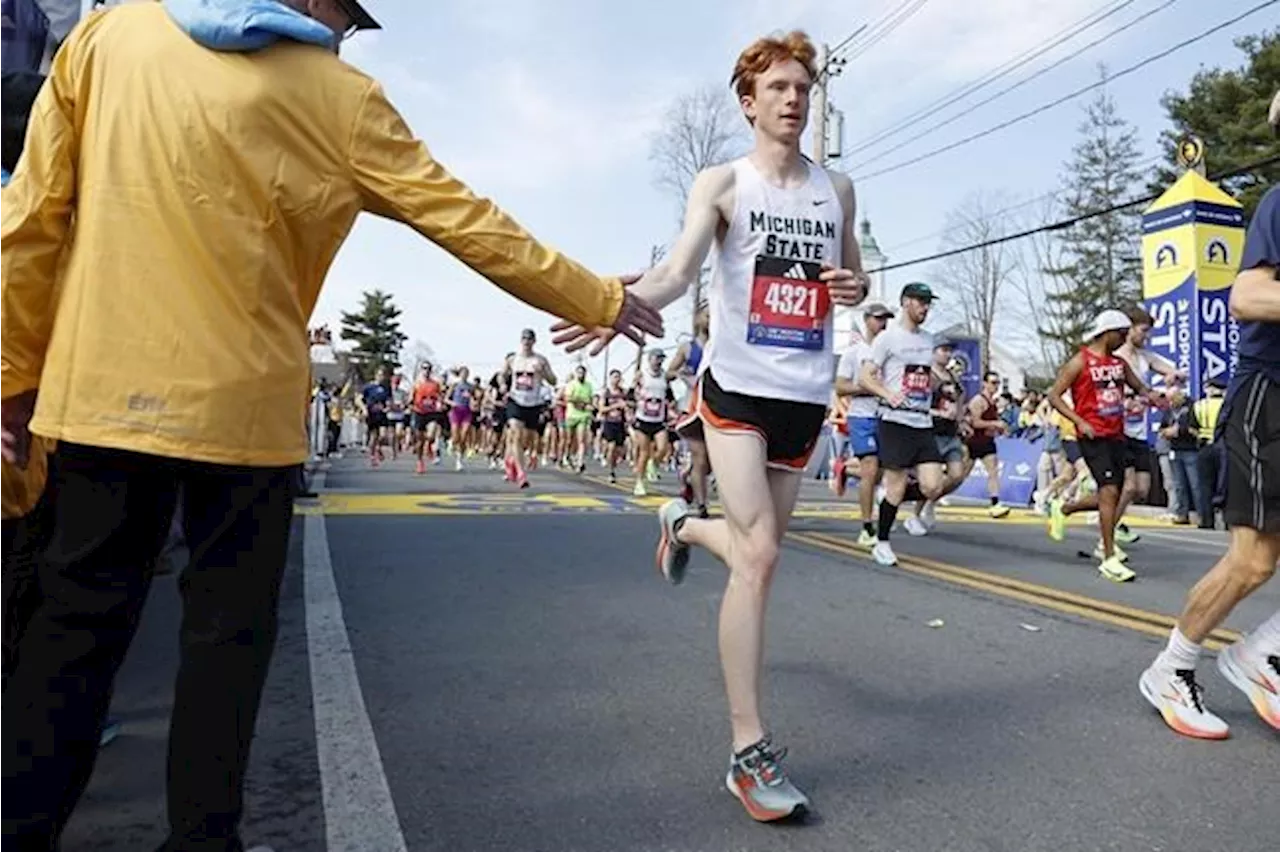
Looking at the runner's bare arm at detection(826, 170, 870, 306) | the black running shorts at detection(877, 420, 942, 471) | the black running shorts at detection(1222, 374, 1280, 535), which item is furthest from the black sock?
the runner's bare arm at detection(826, 170, 870, 306)

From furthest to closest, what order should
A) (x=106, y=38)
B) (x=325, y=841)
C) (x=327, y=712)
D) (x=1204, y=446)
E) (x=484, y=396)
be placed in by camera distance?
(x=484, y=396), (x=1204, y=446), (x=327, y=712), (x=325, y=841), (x=106, y=38)

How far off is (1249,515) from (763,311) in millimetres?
1805

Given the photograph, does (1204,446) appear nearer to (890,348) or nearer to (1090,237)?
(890,348)

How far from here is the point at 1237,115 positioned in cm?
4122

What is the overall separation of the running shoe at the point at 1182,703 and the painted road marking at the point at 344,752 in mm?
2584

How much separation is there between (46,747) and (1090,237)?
58.7 meters

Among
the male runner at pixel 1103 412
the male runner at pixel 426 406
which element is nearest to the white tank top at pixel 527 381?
the male runner at pixel 426 406

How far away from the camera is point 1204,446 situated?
13.4 meters

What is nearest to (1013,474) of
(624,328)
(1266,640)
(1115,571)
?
(1115,571)

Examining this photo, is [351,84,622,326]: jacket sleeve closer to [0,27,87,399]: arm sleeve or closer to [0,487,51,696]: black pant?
[0,27,87,399]: arm sleeve

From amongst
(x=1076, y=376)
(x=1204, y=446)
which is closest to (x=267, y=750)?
(x=1076, y=376)

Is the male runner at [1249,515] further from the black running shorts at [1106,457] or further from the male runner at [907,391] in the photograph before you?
the male runner at [907,391]

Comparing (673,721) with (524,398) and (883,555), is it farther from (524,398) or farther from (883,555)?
(524,398)

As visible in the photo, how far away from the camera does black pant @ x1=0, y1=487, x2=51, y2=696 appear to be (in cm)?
248
